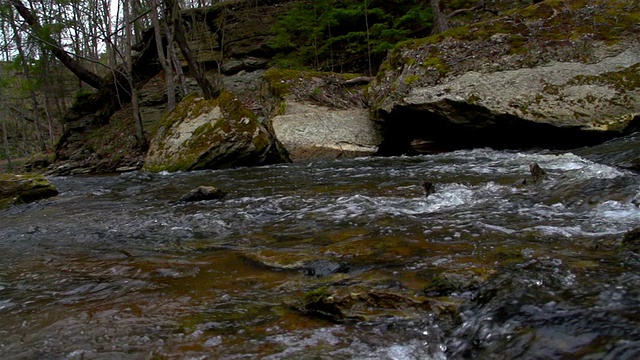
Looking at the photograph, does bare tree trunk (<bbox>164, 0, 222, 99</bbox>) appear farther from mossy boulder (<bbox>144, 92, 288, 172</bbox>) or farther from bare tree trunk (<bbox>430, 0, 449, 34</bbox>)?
bare tree trunk (<bbox>430, 0, 449, 34</bbox>)

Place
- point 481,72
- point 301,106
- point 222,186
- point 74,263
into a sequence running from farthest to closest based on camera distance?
point 301,106 < point 481,72 < point 222,186 < point 74,263

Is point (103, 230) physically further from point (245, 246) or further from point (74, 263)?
point (245, 246)

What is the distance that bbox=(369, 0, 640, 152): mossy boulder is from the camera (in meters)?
8.13

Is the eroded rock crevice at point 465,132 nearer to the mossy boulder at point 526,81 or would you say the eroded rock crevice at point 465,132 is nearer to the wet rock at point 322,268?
the mossy boulder at point 526,81

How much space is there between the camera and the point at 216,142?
34.7ft

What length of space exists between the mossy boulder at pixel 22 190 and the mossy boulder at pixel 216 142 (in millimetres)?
2681

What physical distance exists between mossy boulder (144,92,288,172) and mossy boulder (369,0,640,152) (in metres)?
2.85

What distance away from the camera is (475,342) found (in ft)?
7.02

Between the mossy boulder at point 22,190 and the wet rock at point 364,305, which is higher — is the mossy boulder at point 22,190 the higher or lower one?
the higher one

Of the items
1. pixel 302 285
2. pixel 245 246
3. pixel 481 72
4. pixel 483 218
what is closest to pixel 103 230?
pixel 245 246

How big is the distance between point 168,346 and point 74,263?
2.20 m

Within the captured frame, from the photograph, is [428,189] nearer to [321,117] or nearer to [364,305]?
[364,305]

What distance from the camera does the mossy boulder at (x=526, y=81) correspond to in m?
8.13

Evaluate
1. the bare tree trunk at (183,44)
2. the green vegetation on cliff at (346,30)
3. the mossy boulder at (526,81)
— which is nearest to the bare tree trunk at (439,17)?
the green vegetation on cliff at (346,30)
